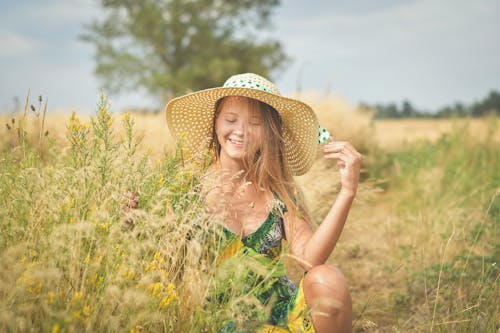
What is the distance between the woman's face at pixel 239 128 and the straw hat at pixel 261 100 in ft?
0.32

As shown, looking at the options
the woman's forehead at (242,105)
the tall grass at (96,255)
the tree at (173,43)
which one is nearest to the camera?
the tall grass at (96,255)

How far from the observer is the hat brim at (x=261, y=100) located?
2564 millimetres

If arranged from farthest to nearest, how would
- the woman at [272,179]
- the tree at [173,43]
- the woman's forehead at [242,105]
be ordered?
the tree at [173,43]
the woman's forehead at [242,105]
the woman at [272,179]

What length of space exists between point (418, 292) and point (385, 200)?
3.80 metres

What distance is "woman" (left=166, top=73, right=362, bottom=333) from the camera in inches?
81.4

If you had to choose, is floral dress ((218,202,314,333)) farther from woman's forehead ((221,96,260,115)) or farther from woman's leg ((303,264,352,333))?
woman's forehead ((221,96,260,115))

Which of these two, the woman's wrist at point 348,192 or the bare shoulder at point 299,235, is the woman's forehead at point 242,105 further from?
the woman's wrist at point 348,192

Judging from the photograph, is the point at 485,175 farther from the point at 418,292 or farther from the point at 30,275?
the point at 30,275

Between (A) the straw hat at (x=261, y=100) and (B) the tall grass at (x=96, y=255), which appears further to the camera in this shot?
(A) the straw hat at (x=261, y=100)

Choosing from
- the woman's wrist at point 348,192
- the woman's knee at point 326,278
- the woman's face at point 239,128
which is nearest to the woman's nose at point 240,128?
the woman's face at point 239,128

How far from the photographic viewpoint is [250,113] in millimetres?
2596

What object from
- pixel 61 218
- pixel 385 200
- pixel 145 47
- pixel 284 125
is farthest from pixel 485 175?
pixel 145 47

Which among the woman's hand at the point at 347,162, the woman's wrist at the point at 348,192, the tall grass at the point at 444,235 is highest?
the woman's hand at the point at 347,162

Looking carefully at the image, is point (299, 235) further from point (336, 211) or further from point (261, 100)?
point (261, 100)
